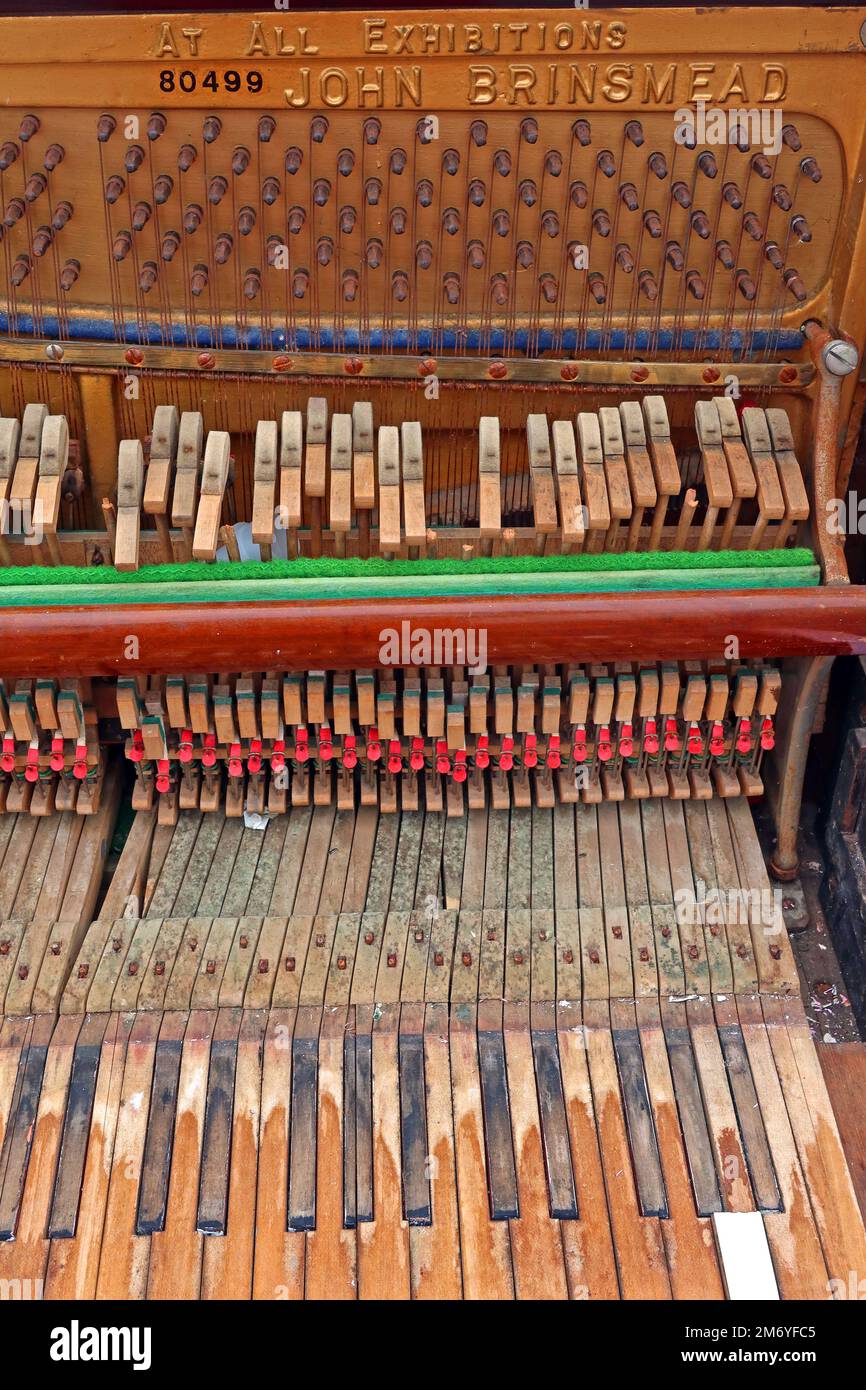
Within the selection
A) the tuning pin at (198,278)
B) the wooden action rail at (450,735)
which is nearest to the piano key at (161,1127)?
the wooden action rail at (450,735)

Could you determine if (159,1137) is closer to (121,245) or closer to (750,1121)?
(750,1121)

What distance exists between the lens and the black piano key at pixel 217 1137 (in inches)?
119

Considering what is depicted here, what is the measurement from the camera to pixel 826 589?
333 cm

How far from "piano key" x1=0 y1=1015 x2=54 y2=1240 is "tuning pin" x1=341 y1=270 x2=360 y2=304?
211 centimetres

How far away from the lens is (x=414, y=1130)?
319cm

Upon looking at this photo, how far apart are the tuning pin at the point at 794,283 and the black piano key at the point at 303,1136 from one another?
239 centimetres

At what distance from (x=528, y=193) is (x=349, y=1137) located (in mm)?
2453

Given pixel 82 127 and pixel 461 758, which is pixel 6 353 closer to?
pixel 82 127

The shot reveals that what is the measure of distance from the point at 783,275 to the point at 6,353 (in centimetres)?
213

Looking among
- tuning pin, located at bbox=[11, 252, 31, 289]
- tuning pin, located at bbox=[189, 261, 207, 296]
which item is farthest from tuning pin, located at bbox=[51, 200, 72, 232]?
tuning pin, located at bbox=[189, 261, 207, 296]

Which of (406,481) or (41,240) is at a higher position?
(41,240)

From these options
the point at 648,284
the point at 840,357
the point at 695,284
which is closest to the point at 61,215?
the point at 648,284

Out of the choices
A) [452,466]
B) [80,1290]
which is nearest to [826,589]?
[452,466]

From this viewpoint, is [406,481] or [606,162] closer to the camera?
[606,162]
